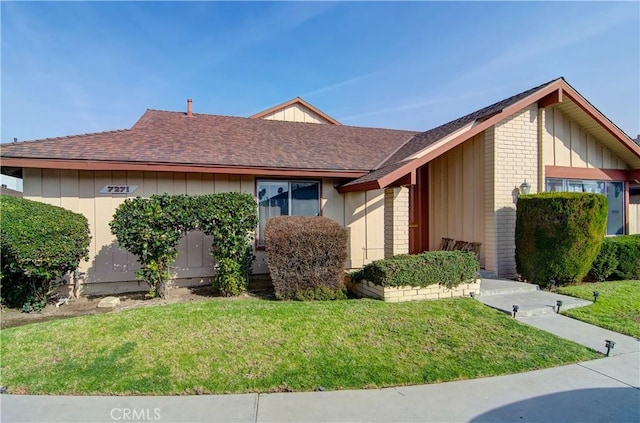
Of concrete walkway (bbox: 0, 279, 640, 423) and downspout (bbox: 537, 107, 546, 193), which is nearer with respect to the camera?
concrete walkway (bbox: 0, 279, 640, 423)

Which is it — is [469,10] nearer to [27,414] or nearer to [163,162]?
[163,162]

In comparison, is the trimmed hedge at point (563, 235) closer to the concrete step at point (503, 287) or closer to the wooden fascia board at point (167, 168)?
the concrete step at point (503, 287)

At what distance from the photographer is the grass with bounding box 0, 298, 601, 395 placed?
11.0 feet

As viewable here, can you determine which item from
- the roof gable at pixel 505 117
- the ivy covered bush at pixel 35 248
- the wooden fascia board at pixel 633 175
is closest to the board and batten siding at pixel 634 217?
the wooden fascia board at pixel 633 175

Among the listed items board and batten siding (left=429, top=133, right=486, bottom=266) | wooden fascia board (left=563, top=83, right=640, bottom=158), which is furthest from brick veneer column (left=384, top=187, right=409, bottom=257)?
wooden fascia board (left=563, top=83, right=640, bottom=158)

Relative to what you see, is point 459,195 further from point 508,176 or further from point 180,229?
point 180,229

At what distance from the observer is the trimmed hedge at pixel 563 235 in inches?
271

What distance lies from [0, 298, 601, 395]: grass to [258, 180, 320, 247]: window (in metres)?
3.13

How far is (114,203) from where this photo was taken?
7129 millimetres

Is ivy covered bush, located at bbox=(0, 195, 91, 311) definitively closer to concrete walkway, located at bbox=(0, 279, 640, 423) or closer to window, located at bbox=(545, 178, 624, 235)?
concrete walkway, located at bbox=(0, 279, 640, 423)

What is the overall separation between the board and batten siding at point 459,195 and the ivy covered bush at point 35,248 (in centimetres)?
890

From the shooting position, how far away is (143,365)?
3.61m

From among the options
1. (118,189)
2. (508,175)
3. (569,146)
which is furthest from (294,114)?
(569,146)

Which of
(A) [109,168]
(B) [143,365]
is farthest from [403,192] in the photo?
(A) [109,168]
